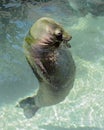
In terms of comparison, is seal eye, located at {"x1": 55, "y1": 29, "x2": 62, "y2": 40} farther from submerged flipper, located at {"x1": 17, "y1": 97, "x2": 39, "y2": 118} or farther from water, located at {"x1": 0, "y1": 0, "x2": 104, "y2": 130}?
water, located at {"x1": 0, "y1": 0, "x2": 104, "y2": 130}

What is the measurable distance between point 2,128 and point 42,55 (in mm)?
2205

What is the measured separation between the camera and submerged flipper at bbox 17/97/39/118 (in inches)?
219

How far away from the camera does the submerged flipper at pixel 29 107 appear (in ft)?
18.2

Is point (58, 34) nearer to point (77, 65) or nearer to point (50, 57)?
point (50, 57)

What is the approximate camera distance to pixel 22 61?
7.21 metres

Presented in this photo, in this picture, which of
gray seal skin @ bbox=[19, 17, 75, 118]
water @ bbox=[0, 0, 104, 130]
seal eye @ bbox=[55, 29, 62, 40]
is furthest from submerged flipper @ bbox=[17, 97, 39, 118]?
seal eye @ bbox=[55, 29, 62, 40]

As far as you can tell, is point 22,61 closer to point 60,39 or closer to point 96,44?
point 96,44

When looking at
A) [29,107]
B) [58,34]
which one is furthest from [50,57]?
[29,107]

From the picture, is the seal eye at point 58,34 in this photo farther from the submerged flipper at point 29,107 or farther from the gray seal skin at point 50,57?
the submerged flipper at point 29,107

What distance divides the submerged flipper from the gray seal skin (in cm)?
48

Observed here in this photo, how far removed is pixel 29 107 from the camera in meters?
5.59

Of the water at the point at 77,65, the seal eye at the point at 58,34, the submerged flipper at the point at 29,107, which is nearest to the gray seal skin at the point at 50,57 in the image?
the seal eye at the point at 58,34

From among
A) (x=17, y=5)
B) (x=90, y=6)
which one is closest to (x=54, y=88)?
(x=17, y=5)

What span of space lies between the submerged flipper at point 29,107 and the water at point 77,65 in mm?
233
